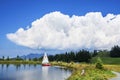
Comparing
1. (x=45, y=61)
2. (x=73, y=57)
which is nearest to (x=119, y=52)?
(x=73, y=57)

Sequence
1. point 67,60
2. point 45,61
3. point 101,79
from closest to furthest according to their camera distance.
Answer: point 101,79 < point 45,61 < point 67,60

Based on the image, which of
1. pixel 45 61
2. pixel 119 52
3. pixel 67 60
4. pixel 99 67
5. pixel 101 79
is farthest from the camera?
pixel 67 60

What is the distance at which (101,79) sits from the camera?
4475 cm

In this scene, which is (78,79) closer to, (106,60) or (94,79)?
(94,79)

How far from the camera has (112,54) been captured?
179875mm

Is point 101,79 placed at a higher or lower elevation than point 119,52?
lower

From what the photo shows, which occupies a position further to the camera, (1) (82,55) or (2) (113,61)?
(1) (82,55)

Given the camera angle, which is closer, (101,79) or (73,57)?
(101,79)

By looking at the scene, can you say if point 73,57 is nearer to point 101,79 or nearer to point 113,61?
point 113,61

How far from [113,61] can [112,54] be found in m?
24.9

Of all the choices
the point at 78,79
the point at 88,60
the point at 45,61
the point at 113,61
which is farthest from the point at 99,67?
the point at 45,61

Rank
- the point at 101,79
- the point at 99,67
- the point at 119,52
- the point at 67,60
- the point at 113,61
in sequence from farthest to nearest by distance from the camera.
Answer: the point at 67,60
the point at 119,52
the point at 113,61
the point at 99,67
the point at 101,79

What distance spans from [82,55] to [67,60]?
25.2m

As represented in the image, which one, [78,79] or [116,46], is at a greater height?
[116,46]
